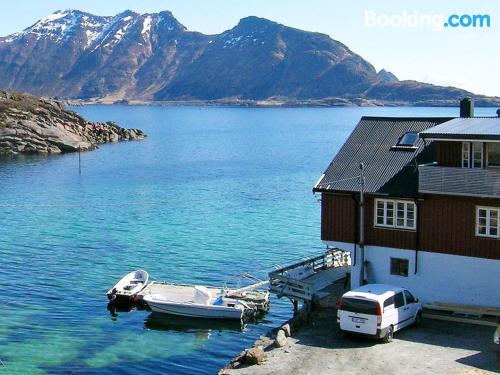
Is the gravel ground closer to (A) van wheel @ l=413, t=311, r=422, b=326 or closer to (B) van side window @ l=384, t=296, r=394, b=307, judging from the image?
(A) van wheel @ l=413, t=311, r=422, b=326

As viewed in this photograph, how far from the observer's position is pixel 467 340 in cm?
2861

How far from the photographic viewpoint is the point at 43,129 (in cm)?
14900

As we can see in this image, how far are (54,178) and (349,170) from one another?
75882 millimetres

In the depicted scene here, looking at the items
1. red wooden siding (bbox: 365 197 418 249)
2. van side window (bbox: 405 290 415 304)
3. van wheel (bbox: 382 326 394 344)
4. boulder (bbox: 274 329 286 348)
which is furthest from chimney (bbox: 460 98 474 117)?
boulder (bbox: 274 329 286 348)

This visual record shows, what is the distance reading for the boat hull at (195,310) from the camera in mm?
38031

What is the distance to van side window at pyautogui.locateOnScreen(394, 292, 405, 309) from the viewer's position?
29.2 m

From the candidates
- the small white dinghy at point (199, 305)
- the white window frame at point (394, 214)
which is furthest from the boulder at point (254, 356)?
the small white dinghy at point (199, 305)

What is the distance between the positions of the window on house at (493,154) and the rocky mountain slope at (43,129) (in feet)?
393

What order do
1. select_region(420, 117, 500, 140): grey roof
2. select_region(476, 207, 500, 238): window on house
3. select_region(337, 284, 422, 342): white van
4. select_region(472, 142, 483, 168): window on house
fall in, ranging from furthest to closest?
select_region(472, 142, 483, 168): window on house → select_region(476, 207, 500, 238): window on house → select_region(420, 117, 500, 140): grey roof → select_region(337, 284, 422, 342): white van

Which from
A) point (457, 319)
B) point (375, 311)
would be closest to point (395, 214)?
point (457, 319)

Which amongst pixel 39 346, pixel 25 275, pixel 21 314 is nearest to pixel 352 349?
pixel 39 346

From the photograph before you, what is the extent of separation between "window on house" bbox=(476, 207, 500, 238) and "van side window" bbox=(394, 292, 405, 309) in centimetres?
448

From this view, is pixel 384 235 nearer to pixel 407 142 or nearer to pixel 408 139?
pixel 407 142

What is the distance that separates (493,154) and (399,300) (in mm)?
7408
